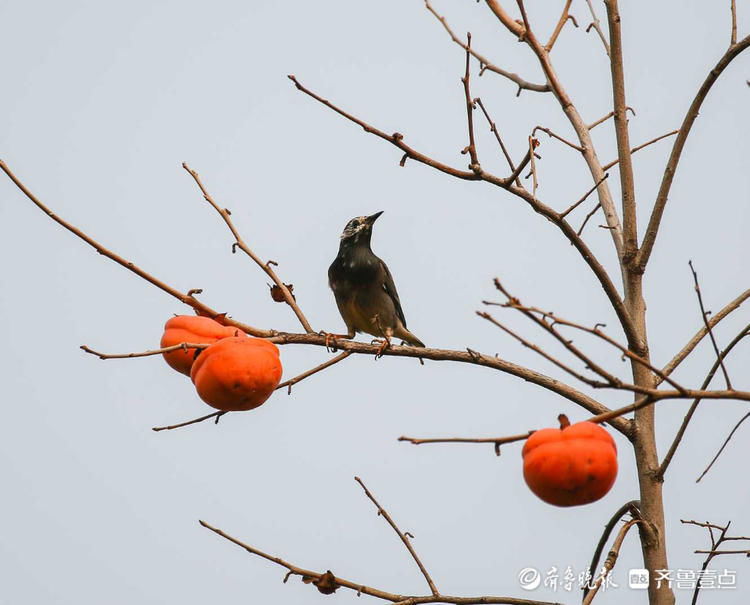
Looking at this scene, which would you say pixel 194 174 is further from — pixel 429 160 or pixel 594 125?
pixel 594 125

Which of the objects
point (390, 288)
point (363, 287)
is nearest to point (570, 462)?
point (363, 287)

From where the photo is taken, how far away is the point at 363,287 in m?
7.58

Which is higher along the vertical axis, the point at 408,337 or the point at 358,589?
the point at 408,337

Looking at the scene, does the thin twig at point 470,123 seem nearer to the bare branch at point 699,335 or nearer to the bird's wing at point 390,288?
the bare branch at point 699,335

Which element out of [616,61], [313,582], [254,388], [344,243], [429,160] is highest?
[344,243]

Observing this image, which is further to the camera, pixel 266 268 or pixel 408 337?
pixel 408 337

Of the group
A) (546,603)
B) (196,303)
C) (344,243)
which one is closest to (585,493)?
(546,603)

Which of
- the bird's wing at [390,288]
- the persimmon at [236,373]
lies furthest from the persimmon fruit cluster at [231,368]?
the bird's wing at [390,288]

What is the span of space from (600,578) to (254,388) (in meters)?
1.31

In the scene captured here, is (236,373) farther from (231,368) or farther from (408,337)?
(408,337)

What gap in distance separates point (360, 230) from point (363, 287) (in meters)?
0.66

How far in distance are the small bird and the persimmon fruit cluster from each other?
382 cm

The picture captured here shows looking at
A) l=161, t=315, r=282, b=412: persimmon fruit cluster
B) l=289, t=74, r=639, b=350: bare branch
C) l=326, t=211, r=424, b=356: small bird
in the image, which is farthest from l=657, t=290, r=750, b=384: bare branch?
l=326, t=211, r=424, b=356: small bird

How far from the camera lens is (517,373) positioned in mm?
3582
